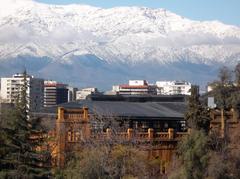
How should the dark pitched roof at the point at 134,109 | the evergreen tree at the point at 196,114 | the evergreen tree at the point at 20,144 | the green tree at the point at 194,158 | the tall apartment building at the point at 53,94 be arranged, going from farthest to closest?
the tall apartment building at the point at 53,94, the dark pitched roof at the point at 134,109, the evergreen tree at the point at 196,114, the green tree at the point at 194,158, the evergreen tree at the point at 20,144

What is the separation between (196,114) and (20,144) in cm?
1163

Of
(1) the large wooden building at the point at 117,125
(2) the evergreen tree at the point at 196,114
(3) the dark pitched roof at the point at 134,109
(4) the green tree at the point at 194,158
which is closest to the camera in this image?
(4) the green tree at the point at 194,158

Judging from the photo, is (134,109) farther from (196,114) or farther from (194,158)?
(194,158)

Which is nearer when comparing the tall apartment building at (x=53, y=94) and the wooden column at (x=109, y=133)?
the wooden column at (x=109, y=133)

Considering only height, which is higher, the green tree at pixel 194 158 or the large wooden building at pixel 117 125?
the large wooden building at pixel 117 125

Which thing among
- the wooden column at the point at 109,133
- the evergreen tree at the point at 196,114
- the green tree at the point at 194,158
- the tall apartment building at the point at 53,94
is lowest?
the green tree at the point at 194,158

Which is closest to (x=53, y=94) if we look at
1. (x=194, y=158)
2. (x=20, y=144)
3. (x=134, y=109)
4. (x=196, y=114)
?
(x=134, y=109)

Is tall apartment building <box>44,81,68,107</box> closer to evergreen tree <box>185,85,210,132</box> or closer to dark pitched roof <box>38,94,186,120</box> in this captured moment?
dark pitched roof <box>38,94,186,120</box>

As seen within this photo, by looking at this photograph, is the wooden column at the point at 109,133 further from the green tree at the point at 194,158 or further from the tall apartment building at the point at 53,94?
the tall apartment building at the point at 53,94

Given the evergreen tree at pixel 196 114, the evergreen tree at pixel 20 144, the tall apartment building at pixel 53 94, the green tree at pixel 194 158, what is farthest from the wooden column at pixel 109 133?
the tall apartment building at pixel 53 94

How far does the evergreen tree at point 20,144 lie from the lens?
27.8m

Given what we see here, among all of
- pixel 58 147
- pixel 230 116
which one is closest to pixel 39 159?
pixel 58 147

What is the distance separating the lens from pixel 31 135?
94.2ft

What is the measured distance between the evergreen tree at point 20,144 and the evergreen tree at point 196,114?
34.7ft
